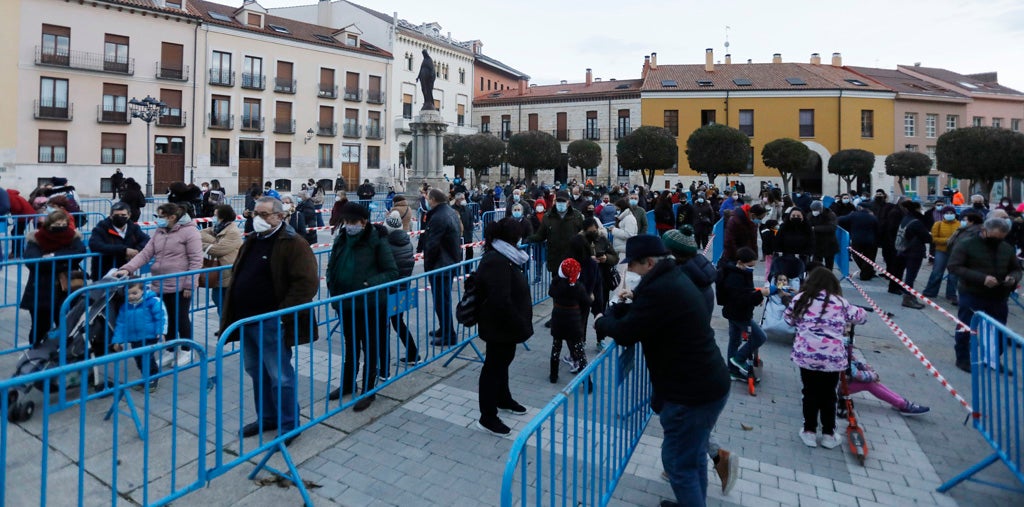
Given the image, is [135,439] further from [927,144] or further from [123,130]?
[927,144]

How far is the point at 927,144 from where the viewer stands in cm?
4422

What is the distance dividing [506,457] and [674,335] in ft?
5.90

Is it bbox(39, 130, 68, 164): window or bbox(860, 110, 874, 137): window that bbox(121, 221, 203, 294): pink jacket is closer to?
bbox(39, 130, 68, 164): window

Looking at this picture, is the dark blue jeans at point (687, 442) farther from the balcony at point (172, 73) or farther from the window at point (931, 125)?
the window at point (931, 125)

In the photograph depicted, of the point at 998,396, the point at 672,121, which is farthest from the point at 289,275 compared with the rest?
the point at 672,121

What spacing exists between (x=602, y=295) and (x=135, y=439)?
4.69 m

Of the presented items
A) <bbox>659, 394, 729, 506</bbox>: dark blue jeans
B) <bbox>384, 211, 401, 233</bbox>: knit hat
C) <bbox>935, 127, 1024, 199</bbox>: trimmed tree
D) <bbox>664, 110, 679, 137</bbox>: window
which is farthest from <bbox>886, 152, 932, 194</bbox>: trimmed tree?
<bbox>659, 394, 729, 506</bbox>: dark blue jeans

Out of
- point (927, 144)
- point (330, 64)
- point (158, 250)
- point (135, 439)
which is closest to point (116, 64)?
point (330, 64)

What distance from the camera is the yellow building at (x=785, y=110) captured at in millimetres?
43000

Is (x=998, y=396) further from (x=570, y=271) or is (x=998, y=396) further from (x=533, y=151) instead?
(x=533, y=151)

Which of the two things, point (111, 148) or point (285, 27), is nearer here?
point (111, 148)

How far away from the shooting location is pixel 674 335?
316 cm

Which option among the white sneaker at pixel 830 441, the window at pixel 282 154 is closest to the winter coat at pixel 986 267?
the white sneaker at pixel 830 441

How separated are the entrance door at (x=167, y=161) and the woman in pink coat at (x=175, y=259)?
33.0 meters
